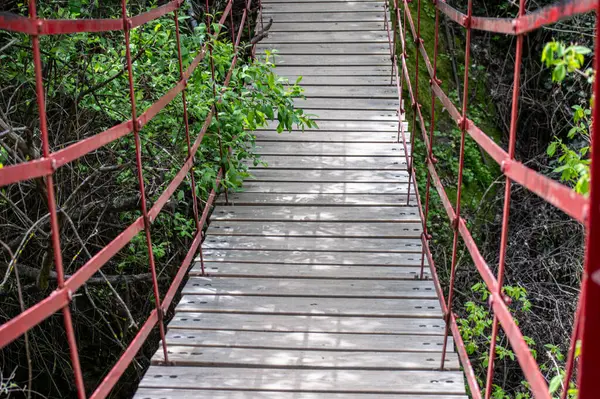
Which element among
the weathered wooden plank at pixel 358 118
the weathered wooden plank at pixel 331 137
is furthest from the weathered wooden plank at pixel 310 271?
the weathered wooden plank at pixel 358 118

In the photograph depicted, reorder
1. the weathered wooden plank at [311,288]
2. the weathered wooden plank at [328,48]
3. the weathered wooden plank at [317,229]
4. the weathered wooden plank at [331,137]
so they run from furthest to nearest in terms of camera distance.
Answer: the weathered wooden plank at [328,48]
the weathered wooden plank at [331,137]
the weathered wooden plank at [317,229]
the weathered wooden plank at [311,288]

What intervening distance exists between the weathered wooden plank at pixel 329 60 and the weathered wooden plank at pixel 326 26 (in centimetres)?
42

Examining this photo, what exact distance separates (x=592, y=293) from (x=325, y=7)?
5.64 metres

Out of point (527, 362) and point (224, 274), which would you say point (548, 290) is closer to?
point (224, 274)

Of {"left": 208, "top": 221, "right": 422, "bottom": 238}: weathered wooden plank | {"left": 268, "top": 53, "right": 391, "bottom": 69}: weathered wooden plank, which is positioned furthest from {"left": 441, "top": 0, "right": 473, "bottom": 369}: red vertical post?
{"left": 268, "top": 53, "right": 391, "bottom": 69}: weathered wooden plank

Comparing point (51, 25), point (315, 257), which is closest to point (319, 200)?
point (315, 257)

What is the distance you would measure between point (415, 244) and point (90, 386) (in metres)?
2.27

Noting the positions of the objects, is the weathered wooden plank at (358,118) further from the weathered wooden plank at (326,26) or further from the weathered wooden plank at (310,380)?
the weathered wooden plank at (310,380)

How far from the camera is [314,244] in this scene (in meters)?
3.82

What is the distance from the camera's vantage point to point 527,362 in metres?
1.64

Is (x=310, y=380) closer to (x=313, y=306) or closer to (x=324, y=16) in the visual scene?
(x=313, y=306)

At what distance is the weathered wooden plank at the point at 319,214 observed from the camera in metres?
4.02

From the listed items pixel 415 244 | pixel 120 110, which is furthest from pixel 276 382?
pixel 120 110

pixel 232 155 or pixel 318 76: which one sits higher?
pixel 318 76
